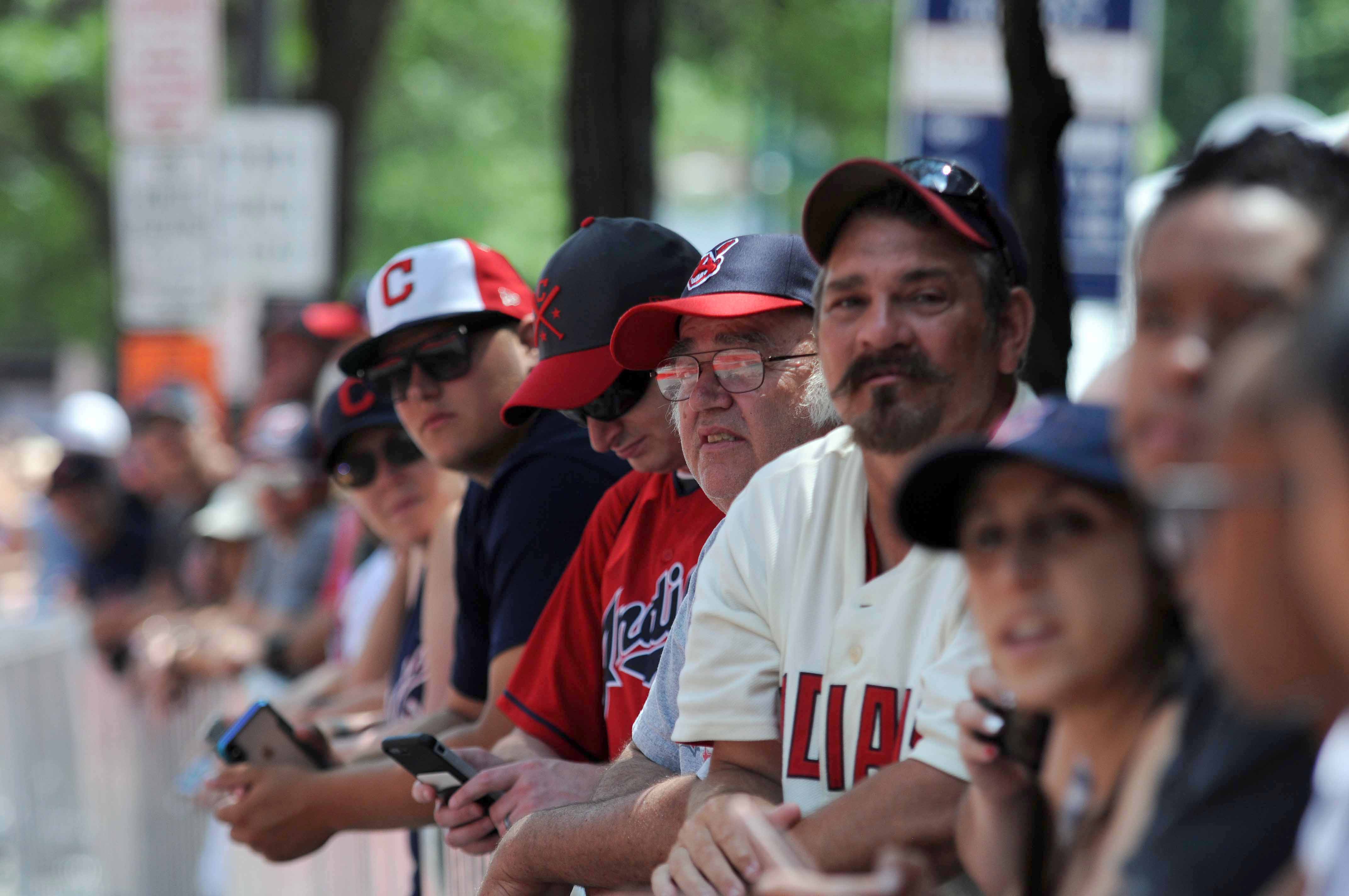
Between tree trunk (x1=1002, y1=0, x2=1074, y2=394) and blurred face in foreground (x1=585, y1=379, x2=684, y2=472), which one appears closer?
blurred face in foreground (x1=585, y1=379, x2=684, y2=472)

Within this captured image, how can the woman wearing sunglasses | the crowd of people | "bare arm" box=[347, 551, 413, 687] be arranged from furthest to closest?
1. "bare arm" box=[347, 551, 413, 687]
2. the woman wearing sunglasses
3. the crowd of people

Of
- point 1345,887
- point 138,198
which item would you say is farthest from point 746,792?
point 138,198

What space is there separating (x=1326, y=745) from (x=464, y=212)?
22.4 m

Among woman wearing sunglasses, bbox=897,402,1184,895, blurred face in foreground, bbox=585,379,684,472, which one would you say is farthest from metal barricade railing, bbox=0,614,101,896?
woman wearing sunglasses, bbox=897,402,1184,895

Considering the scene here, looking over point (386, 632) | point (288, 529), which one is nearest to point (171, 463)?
point (288, 529)

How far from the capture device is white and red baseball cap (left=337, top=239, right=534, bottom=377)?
4734 millimetres

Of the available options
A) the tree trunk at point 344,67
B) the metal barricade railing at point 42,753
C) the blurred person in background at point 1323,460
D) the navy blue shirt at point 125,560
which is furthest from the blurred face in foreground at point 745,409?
the tree trunk at point 344,67

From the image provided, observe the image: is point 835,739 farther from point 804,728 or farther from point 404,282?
point 404,282

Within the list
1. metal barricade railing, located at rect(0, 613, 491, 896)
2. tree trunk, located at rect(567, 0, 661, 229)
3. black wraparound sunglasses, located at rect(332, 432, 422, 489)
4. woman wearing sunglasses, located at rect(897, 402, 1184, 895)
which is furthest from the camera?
metal barricade railing, located at rect(0, 613, 491, 896)

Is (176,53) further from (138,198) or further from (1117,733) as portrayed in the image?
(1117,733)

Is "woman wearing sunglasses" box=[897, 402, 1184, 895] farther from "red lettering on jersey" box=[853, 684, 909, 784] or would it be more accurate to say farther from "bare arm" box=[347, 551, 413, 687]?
"bare arm" box=[347, 551, 413, 687]

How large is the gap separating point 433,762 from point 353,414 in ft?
6.44

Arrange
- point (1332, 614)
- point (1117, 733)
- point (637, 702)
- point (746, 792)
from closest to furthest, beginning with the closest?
1. point (1332, 614)
2. point (1117, 733)
3. point (746, 792)
4. point (637, 702)

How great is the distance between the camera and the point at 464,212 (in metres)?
23.3
